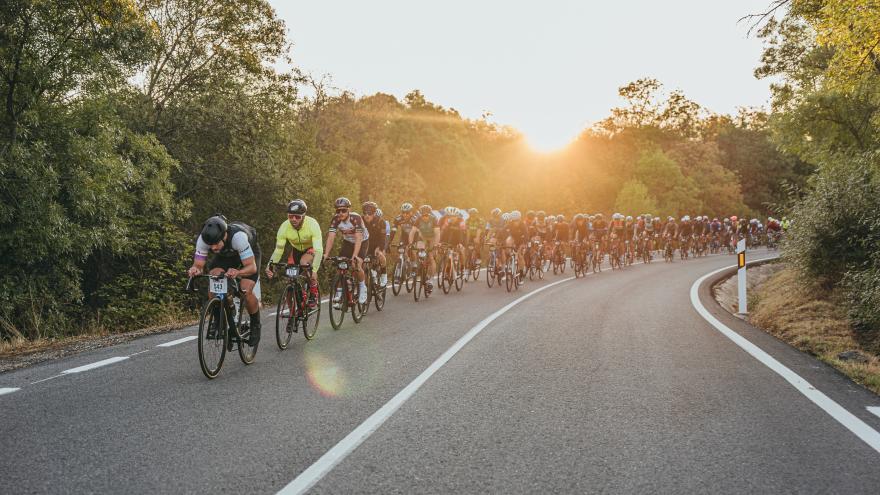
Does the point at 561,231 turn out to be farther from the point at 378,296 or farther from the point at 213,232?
the point at 213,232

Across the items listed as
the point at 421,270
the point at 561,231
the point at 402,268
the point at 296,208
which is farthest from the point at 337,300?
the point at 561,231

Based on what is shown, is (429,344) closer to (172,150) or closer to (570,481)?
(570,481)

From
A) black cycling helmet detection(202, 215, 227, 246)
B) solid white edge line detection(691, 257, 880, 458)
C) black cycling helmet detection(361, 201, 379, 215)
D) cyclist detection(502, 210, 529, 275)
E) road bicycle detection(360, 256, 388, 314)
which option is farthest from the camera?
cyclist detection(502, 210, 529, 275)

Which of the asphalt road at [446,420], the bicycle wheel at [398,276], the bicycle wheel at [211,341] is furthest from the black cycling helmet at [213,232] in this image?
the bicycle wheel at [398,276]

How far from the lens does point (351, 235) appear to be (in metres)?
10.8

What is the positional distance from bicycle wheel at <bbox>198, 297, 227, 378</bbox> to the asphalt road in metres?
0.16

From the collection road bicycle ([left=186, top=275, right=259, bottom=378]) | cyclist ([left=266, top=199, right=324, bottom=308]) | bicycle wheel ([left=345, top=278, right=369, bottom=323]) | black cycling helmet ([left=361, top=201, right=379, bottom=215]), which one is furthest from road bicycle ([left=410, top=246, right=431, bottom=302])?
road bicycle ([left=186, top=275, right=259, bottom=378])

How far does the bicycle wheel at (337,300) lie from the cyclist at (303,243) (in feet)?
3.09

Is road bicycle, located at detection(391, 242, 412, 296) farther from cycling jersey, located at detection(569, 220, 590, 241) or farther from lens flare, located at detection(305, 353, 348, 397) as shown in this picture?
cycling jersey, located at detection(569, 220, 590, 241)

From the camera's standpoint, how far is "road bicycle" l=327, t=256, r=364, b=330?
10180mm

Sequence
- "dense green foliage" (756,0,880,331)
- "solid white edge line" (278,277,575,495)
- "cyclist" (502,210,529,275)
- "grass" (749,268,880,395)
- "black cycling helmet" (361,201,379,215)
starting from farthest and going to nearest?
"cyclist" (502,210,529,275), "black cycling helmet" (361,201,379,215), "dense green foliage" (756,0,880,331), "grass" (749,268,880,395), "solid white edge line" (278,277,575,495)

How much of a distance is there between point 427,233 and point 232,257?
8.66 metres

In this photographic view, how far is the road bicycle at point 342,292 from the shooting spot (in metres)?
10.2

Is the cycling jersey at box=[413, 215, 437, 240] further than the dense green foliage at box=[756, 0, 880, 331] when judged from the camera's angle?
Yes
